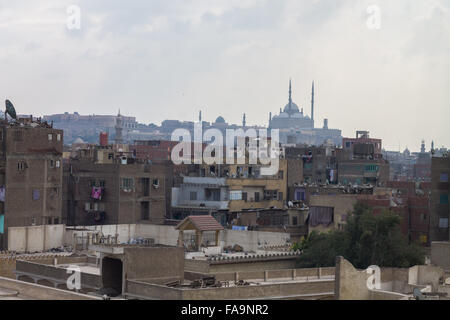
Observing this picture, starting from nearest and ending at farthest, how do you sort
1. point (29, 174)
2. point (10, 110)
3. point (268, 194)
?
point (29, 174) < point (10, 110) < point (268, 194)

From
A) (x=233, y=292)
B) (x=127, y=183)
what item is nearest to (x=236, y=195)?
(x=127, y=183)

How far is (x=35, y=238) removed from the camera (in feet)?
156

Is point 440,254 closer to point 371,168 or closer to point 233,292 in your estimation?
point 233,292

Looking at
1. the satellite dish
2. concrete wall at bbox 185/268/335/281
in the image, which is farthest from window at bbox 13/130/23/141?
concrete wall at bbox 185/268/335/281

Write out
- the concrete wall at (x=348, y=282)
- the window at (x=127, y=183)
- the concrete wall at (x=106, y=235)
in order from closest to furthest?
the concrete wall at (x=348, y=282) < the concrete wall at (x=106, y=235) < the window at (x=127, y=183)

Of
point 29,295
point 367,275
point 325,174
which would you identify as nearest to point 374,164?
point 325,174

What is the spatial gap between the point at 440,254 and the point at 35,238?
1973 cm

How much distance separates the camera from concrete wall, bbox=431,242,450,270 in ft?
125

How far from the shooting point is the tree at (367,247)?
131 ft

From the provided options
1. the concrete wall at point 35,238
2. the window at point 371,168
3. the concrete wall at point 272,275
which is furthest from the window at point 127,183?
the window at point 371,168

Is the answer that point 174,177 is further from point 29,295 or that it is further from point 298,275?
point 29,295

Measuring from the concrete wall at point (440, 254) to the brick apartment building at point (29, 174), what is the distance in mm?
22160

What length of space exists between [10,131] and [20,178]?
2512mm

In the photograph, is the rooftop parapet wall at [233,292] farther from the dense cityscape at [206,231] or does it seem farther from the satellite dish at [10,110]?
the satellite dish at [10,110]
